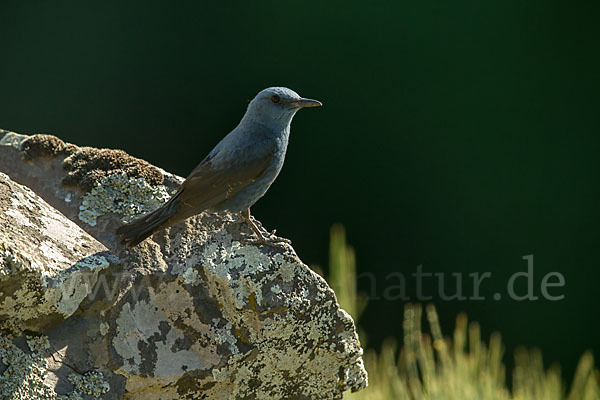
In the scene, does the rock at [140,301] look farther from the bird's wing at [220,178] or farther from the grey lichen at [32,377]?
the bird's wing at [220,178]

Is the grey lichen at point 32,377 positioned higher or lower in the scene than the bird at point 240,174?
lower

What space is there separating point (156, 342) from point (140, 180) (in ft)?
1.96

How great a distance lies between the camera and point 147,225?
2.40 meters

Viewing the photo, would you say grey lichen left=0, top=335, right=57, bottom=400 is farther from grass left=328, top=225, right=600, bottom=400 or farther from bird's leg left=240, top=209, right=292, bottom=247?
grass left=328, top=225, right=600, bottom=400

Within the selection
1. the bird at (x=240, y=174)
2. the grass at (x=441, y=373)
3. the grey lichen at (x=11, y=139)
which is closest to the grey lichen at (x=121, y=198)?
the bird at (x=240, y=174)

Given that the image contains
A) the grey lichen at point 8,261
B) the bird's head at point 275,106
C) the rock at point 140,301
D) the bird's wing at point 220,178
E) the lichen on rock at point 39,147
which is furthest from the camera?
the bird's head at point 275,106

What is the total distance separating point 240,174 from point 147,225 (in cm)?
45

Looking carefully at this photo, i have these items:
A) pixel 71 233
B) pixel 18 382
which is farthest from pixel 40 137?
pixel 18 382

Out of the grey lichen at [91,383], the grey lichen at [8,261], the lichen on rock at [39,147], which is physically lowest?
the grey lichen at [91,383]

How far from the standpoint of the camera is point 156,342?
7.71ft

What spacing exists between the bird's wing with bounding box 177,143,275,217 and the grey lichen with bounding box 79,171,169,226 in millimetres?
144

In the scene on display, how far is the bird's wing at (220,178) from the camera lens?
2502 millimetres

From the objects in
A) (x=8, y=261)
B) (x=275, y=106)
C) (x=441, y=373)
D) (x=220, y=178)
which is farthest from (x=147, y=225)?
(x=441, y=373)

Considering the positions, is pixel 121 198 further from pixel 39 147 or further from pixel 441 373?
pixel 441 373
